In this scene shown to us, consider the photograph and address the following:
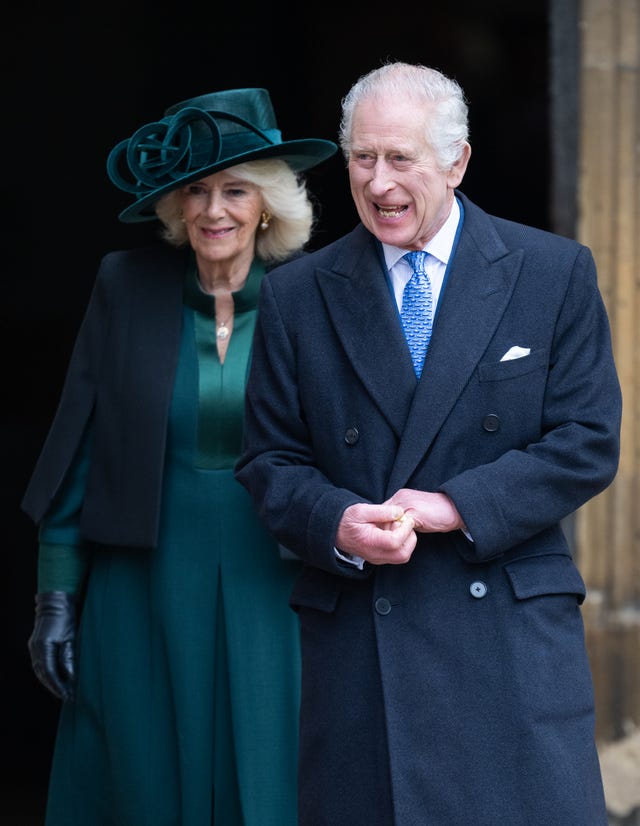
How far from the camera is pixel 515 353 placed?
2.71 meters

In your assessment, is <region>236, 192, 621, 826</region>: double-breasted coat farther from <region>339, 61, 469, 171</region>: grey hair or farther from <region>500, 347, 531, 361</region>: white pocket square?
<region>339, 61, 469, 171</region>: grey hair

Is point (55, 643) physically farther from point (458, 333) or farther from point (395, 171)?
point (395, 171)

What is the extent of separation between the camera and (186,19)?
6078 mm

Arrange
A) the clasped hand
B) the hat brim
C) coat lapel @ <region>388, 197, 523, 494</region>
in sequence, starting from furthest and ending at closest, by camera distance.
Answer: the hat brim < coat lapel @ <region>388, 197, 523, 494</region> < the clasped hand

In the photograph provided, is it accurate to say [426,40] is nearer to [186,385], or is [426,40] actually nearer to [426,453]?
[186,385]

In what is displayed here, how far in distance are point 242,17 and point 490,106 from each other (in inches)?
45.2

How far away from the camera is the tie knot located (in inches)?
111

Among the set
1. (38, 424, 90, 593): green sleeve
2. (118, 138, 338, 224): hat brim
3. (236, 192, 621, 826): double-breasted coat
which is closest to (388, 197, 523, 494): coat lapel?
(236, 192, 621, 826): double-breasted coat

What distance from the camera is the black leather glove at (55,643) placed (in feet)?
12.0

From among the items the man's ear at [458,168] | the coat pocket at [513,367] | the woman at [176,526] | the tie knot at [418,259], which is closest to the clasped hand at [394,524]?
the coat pocket at [513,367]

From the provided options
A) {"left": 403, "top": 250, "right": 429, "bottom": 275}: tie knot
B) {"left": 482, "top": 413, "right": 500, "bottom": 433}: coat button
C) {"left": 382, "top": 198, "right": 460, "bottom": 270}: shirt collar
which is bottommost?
{"left": 482, "top": 413, "right": 500, "bottom": 433}: coat button

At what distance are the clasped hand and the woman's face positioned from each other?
3.63ft

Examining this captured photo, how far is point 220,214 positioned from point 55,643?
3.25ft

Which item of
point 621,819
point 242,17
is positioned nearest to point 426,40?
point 242,17
